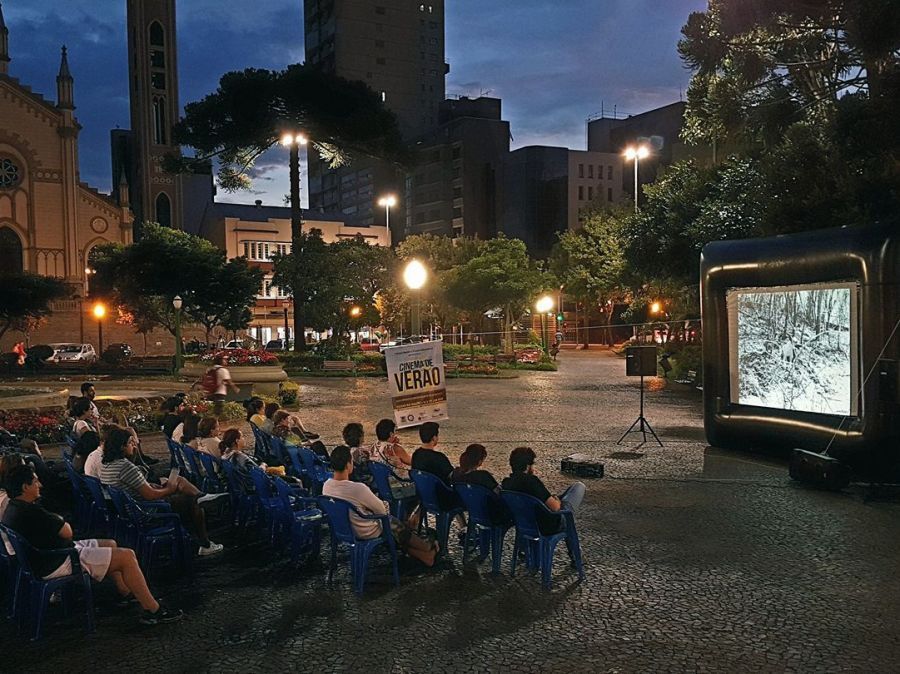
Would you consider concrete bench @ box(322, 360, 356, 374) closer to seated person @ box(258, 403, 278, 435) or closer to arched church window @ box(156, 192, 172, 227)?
seated person @ box(258, 403, 278, 435)

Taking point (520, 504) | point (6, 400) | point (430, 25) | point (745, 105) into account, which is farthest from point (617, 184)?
point (520, 504)

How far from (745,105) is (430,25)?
11397 cm

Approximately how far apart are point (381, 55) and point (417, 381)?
116 metres

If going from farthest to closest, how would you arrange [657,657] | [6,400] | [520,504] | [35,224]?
[35,224] < [6,400] < [520,504] < [657,657]

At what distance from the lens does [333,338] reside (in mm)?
41469

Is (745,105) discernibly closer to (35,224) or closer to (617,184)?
(35,224)

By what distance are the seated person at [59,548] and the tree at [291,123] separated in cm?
3221

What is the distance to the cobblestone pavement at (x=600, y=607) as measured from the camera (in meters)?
5.30

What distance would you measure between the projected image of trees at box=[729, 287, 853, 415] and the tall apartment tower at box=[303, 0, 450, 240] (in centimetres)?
9867

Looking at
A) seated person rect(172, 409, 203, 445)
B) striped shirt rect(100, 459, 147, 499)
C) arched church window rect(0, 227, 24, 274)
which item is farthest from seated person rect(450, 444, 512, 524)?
arched church window rect(0, 227, 24, 274)

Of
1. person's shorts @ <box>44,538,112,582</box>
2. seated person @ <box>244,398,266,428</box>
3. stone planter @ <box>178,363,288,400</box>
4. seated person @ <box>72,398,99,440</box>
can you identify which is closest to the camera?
person's shorts @ <box>44,538,112,582</box>

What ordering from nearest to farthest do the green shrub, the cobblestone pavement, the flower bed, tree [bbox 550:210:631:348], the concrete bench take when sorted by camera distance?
the cobblestone pavement
the green shrub
the flower bed
the concrete bench
tree [bbox 550:210:631:348]

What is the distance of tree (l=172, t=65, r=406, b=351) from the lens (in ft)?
121

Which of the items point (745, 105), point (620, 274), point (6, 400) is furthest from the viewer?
point (620, 274)
